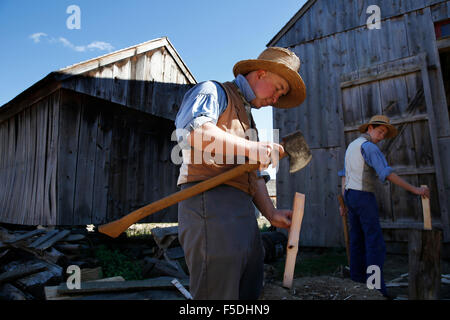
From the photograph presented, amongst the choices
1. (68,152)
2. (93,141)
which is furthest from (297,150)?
(93,141)

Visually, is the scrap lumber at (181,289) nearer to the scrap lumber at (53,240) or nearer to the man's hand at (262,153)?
the man's hand at (262,153)

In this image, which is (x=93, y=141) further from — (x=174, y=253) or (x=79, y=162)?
(x=174, y=253)

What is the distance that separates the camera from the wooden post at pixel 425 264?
293 centimetres

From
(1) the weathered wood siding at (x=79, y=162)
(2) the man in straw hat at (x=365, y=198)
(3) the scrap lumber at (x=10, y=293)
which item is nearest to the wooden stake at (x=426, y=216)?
(2) the man in straw hat at (x=365, y=198)

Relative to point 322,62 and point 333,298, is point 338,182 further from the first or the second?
point 333,298

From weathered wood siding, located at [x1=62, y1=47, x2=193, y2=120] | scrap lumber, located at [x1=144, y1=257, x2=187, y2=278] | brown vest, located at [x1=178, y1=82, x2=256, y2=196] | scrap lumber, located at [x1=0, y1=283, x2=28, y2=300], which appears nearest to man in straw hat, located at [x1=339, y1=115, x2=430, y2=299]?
brown vest, located at [x1=178, y1=82, x2=256, y2=196]

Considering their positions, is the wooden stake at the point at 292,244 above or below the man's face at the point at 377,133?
below

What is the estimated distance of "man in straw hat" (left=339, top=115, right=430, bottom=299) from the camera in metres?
3.66

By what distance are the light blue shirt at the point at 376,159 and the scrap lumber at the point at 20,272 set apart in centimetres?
504

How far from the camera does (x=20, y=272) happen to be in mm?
4473

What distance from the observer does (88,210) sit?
6.72 m

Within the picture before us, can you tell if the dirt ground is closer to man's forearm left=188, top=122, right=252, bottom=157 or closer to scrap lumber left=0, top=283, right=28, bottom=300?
man's forearm left=188, top=122, right=252, bottom=157

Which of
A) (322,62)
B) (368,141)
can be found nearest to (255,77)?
(368,141)

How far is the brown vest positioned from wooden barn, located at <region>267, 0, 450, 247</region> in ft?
16.5
